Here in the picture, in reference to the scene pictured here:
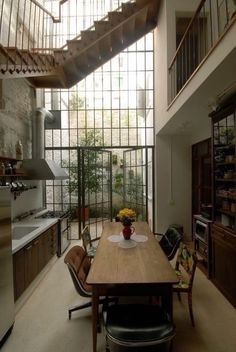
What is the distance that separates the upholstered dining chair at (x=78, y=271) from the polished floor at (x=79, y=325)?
0.22 m

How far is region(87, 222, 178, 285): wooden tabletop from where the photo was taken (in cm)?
206

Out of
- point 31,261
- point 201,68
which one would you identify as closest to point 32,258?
point 31,261

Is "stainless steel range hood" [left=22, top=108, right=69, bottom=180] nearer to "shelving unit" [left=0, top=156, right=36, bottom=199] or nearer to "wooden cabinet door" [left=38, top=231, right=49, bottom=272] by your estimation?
"shelving unit" [left=0, top=156, right=36, bottom=199]

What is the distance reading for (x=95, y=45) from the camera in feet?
15.2

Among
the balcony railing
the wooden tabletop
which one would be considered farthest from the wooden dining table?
the balcony railing

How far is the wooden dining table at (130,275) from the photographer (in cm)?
203

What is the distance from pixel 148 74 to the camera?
622cm

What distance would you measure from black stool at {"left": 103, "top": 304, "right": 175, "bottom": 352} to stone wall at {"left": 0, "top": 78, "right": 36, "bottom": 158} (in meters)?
2.88

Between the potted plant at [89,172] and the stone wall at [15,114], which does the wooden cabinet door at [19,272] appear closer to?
the stone wall at [15,114]

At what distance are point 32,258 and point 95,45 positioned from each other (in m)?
3.82

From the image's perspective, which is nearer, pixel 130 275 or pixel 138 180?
pixel 130 275

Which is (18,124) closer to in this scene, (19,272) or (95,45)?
(95,45)

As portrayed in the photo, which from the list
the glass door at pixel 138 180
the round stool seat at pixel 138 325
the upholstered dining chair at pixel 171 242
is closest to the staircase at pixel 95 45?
the glass door at pixel 138 180

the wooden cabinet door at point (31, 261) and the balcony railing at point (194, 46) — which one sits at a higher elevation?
the balcony railing at point (194, 46)
